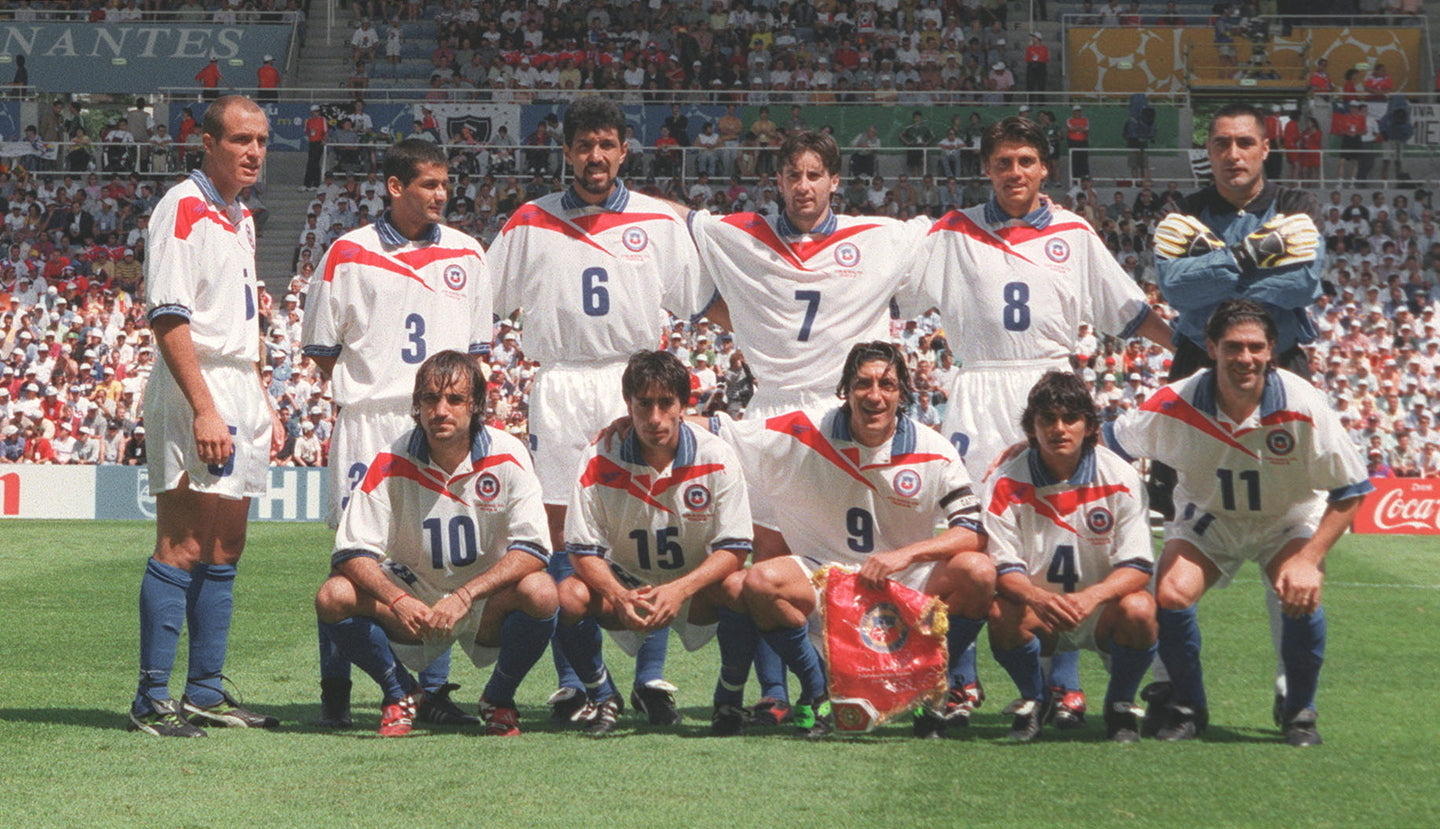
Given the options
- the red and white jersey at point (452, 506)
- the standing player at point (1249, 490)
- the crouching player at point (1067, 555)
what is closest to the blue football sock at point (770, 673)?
the crouching player at point (1067, 555)

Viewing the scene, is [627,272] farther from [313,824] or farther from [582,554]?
[313,824]

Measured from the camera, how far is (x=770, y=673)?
6410mm

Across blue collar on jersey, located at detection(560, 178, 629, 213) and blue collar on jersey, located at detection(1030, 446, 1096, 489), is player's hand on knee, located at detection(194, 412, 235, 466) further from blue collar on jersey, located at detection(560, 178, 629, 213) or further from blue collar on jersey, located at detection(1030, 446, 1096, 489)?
blue collar on jersey, located at detection(1030, 446, 1096, 489)

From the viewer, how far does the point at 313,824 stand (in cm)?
452

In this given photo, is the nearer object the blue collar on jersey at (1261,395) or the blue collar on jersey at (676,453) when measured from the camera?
the blue collar on jersey at (1261,395)

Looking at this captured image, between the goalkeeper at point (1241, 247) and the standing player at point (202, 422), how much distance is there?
3.55m

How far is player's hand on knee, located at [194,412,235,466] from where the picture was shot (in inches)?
231

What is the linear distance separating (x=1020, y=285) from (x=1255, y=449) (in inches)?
49.1

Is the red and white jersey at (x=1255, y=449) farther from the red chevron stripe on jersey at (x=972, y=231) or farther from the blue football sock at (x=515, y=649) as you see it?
the blue football sock at (x=515, y=649)

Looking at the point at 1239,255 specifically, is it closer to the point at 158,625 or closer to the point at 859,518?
the point at 859,518

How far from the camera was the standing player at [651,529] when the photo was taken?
6.05 meters

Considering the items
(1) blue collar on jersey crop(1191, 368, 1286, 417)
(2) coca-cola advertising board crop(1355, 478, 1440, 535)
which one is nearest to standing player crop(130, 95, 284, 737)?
(1) blue collar on jersey crop(1191, 368, 1286, 417)

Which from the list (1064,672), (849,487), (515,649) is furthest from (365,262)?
(1064,672)

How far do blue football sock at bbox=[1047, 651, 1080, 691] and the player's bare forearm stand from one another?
2.01 meters
